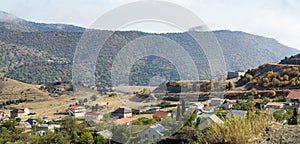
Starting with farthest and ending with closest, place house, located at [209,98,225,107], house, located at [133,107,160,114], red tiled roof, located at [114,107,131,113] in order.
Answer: house, located at [209,98,225,107]
house, located at [133,107,160,114]
red tiled roof, located at [114,107,131,113]

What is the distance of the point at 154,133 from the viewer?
14977mm

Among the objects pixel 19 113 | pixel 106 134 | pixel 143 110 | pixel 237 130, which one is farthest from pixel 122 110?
pixel 237 130

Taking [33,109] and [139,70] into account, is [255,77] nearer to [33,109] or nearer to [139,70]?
[139,70]

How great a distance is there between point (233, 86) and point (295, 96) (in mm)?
11343

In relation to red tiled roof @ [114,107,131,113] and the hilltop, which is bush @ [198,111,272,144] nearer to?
red tiled roof @ [114,107,131,113]

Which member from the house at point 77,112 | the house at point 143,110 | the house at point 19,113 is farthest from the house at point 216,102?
the house at point 19,113

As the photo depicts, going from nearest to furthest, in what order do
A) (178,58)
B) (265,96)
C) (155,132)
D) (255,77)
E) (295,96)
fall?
(178,58) → (155,132) → (295,96) → (265,96) → (255,77)

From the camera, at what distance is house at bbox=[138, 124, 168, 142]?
14430 mm

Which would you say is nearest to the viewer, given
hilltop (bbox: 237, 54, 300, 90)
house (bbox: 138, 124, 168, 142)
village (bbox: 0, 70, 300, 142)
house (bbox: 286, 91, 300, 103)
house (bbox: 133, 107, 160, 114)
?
house (bbox: 138, 124, 168, 142)

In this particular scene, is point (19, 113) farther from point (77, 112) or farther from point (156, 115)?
point (156, 115)

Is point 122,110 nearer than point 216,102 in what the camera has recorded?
Yes

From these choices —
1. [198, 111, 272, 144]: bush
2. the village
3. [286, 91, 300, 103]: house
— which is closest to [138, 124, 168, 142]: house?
the village

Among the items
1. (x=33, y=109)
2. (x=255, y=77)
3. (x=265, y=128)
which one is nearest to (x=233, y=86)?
(x=255, y=77)

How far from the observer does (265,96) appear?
96.8 ft
